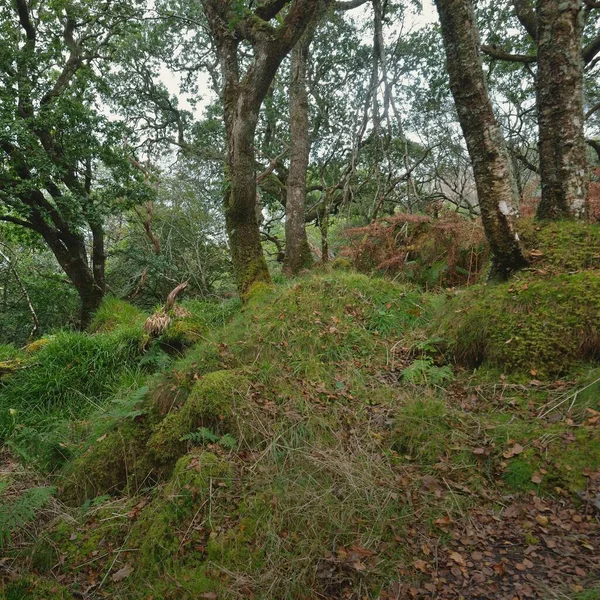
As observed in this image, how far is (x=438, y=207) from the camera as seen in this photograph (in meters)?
7.08

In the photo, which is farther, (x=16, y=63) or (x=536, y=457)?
(x=16, y=63)

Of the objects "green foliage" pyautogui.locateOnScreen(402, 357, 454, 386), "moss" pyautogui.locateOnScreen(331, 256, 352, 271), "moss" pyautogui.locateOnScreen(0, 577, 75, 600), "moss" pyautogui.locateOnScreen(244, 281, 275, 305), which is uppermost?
"moss" pyautogui.locateOnScreen(331, 256, 352, 271)

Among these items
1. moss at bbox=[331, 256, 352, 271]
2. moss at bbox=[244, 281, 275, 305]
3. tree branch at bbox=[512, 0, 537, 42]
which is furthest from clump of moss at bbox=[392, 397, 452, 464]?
tree branch at bbox=[512, 0, 537, 42]

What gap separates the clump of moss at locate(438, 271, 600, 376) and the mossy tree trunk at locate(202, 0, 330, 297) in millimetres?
3357

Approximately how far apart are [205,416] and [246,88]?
4423mm

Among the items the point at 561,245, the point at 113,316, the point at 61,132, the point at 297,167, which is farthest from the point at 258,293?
the point at 61,132

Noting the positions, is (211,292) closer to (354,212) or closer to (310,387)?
(354,212)

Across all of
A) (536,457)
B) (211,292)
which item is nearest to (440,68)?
(211,292)

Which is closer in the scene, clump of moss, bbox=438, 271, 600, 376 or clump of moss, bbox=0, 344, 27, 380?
clump of moss, bbox=438, 271, 600, 376

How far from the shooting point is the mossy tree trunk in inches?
206

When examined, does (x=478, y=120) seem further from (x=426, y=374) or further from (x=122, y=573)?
(x=122, y=573)

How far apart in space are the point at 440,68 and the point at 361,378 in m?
9.29

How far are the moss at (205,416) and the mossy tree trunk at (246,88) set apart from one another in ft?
9.24

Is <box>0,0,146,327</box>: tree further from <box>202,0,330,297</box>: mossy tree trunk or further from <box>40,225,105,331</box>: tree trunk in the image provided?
<box>202,0,330,297</box>: mossy tree trunk
